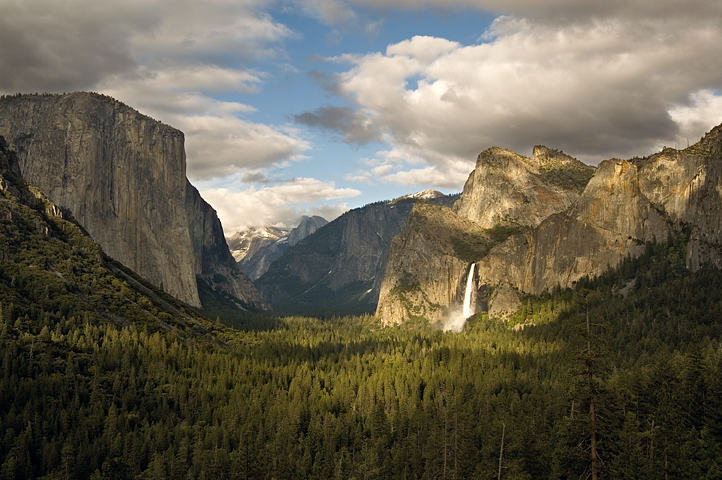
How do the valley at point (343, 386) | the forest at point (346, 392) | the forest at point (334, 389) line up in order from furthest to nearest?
1. the valley at point (343, 386)
2. the forest at point (334, 389)
3. the forest at point (346, 392)

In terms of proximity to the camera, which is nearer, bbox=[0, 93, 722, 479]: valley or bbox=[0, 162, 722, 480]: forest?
bbox=[0, 162, 722, 480]: forest

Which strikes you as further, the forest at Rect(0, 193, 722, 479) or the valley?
the valley

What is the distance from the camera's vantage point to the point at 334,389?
144 m

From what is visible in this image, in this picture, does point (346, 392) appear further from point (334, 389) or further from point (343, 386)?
point (343, 386)

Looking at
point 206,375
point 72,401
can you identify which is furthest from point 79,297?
point 72,401

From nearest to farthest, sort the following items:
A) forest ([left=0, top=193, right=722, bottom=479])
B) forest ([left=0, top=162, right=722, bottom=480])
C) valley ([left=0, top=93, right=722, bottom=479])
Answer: forest ([left=0, top=193, right=722, bottom=479])
forest ([left=0, top=162, right=722, bottom=480])
valley ([left=0, top=93, right=722, bottom=479])

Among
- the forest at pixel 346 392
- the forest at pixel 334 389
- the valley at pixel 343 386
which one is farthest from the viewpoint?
the valley at pixel 343 386

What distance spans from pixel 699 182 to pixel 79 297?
172 metres

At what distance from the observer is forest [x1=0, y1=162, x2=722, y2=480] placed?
7294 centimetres

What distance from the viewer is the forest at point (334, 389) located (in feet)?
239

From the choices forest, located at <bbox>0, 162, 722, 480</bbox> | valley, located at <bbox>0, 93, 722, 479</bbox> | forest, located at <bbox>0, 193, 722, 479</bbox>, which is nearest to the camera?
forest, located at <bbox>0, 193, 722, 479</bbox>

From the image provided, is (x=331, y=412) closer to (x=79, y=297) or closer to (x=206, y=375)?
(x=206, y=375)

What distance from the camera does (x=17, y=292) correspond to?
461 feet

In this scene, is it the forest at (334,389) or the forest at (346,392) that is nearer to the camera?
the forest at (346,392)
